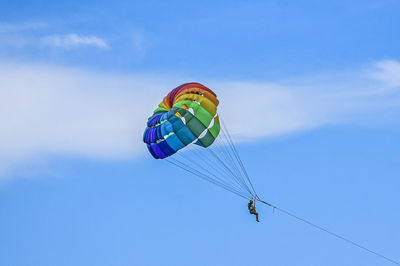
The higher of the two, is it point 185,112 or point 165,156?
point 185,112

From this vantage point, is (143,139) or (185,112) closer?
(185,112)

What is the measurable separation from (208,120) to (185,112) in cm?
167

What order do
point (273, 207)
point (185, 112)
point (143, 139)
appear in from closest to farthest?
point (273, 207) < point (185, 112) < point (143, 139)

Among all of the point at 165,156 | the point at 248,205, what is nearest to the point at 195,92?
Answer: the point at 165,156

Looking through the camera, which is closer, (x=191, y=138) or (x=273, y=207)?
(x=273, y=207)

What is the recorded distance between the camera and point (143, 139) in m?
33.6

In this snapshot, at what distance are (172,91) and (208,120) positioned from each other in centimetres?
385

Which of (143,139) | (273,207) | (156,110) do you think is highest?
(156,110)

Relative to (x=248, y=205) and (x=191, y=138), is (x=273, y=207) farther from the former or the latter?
(x=191, y=138)

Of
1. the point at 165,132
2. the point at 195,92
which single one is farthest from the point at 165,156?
→ the point at 195,92

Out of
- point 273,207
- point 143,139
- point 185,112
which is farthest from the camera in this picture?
point 143,139

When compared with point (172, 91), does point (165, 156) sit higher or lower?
lower

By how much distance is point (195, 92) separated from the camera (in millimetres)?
32562

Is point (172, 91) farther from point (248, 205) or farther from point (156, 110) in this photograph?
point (248, 205)
